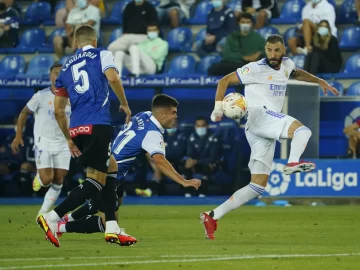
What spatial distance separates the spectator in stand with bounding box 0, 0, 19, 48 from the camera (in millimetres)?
23203

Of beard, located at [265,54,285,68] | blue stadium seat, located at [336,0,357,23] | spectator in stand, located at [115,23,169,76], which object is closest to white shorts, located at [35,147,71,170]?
beard, located at [265,54,285,68]

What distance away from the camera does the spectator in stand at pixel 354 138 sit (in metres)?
19.0

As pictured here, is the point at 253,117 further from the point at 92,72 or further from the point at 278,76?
the point at 92,72

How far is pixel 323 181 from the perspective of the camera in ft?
61.6

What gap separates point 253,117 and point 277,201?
724 cm

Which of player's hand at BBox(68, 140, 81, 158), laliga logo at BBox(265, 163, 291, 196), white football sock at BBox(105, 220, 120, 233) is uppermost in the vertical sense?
player's hand at BBox(68, 140, 81, 158)

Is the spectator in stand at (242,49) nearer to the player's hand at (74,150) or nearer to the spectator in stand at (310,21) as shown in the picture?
the spectator in stand at (310,21)

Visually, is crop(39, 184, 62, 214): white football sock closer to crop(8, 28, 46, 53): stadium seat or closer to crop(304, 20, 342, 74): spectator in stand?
crop(304, 20, 342, 74): spectator in stand

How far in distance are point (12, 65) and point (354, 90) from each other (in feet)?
24.8

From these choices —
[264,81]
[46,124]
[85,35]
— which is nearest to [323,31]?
[46,124]

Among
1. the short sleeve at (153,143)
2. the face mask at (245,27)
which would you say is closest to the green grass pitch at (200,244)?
the short sleeve at (153,143)

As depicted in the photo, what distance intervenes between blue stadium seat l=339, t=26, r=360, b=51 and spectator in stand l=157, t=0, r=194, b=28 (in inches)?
140

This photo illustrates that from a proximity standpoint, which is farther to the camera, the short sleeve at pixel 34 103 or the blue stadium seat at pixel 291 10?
the blue stadium seat at pixel 291 10

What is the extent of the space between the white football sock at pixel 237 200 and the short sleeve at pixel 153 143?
1423 mm
